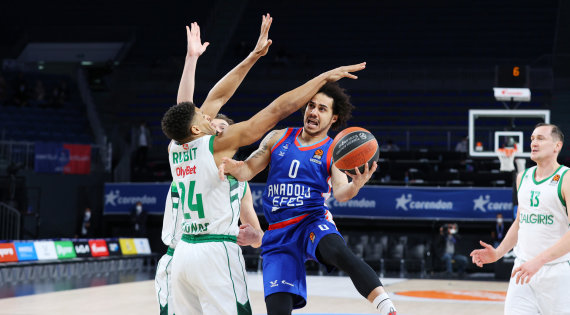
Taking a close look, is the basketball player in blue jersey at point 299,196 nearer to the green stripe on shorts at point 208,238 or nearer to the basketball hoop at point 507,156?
the green stripe on shorts at point 208,238

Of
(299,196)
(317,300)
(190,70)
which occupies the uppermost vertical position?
(190,70)

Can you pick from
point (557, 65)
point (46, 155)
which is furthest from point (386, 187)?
point (46, 155)

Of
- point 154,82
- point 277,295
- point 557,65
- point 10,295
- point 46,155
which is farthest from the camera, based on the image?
point 154,82

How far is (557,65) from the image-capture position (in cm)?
2344

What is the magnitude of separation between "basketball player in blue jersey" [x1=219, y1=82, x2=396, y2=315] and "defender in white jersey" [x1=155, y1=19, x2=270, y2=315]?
0.18m

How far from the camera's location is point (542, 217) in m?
5.57

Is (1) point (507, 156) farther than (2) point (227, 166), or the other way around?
(1) point (507, 156)

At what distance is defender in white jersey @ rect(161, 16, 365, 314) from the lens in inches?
191

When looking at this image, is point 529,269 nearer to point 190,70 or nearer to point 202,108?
point 202,108

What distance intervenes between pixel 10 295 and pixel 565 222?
1002cm

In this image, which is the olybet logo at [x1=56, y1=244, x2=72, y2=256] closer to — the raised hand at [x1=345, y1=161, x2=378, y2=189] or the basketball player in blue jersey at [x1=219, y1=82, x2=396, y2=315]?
the basketball player in blue jersey at [x1=219, y1=82, x2=396, y2=315]

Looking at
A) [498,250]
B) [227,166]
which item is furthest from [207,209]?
[498,250]

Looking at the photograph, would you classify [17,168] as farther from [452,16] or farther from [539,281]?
[539,281]

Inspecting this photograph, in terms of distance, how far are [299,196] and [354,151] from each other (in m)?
0.52
